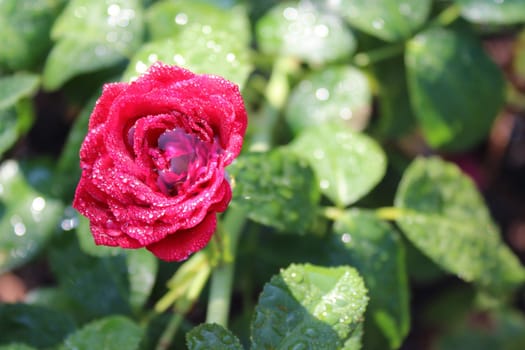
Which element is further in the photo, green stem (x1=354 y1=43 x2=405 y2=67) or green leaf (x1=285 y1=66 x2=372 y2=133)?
green stem (x1=354 y1=43 x2=405 y2=67)

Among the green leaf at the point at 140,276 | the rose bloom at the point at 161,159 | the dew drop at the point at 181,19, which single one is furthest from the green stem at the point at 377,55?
the rose bloom at the point at 161,159

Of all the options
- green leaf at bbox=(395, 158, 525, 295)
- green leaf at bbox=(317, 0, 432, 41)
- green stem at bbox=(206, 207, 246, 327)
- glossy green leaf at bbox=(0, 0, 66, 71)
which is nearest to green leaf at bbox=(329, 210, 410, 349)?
green leaf at bbox=(395, 158, 525, 295)

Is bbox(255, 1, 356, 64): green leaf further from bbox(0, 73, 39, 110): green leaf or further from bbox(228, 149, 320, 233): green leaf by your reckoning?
bbox(0, 73, 39, 110): green leaf

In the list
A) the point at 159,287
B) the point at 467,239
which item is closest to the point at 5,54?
the point at 159,287

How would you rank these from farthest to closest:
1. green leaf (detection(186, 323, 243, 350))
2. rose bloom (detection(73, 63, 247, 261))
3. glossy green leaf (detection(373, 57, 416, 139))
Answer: glossy green leaf (detection(373, 57, 416, 139)), green leaf (detection(186, 323, 243, 350)), rose bloom (detection(73, 63, 247, 261))

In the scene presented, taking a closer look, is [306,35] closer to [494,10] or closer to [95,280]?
[494,10]

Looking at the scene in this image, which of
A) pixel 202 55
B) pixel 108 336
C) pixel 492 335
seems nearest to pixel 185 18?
pixel 202 55

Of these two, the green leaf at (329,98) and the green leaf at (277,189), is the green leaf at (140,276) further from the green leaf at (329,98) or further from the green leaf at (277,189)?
the green leaf at (329,98)
